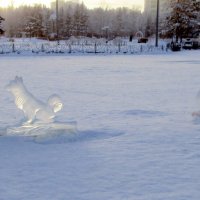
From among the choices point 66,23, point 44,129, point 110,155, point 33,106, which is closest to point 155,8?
point 66,23

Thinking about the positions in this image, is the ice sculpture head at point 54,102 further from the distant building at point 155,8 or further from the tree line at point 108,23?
the distant building at point 155,8

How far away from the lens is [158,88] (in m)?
13.2

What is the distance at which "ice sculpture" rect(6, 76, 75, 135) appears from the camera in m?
6.65

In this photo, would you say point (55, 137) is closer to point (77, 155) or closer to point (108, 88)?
point (77, 155)

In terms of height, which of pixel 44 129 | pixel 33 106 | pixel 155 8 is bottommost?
pixel 44 129

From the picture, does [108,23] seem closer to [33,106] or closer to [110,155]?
[33,106]

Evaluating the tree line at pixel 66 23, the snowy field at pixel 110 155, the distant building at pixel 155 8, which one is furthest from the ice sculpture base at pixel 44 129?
the tree line at pixel 66 23

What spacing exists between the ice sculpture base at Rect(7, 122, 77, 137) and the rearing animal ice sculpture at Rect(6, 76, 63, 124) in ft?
0.61

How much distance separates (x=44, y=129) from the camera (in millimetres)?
6598

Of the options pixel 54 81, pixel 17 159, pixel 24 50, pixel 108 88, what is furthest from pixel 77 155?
pixel 24 50

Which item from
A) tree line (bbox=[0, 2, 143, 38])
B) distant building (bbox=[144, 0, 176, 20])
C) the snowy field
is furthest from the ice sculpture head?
tree line (bbox=[0, 2, 143, 38])

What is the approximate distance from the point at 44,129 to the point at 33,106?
0.60 meters

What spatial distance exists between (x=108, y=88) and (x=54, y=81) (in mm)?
2864

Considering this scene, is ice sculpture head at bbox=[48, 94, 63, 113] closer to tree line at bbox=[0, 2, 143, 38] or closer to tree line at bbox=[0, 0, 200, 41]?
tree line at bbox=[0, 0, 200, 41]
